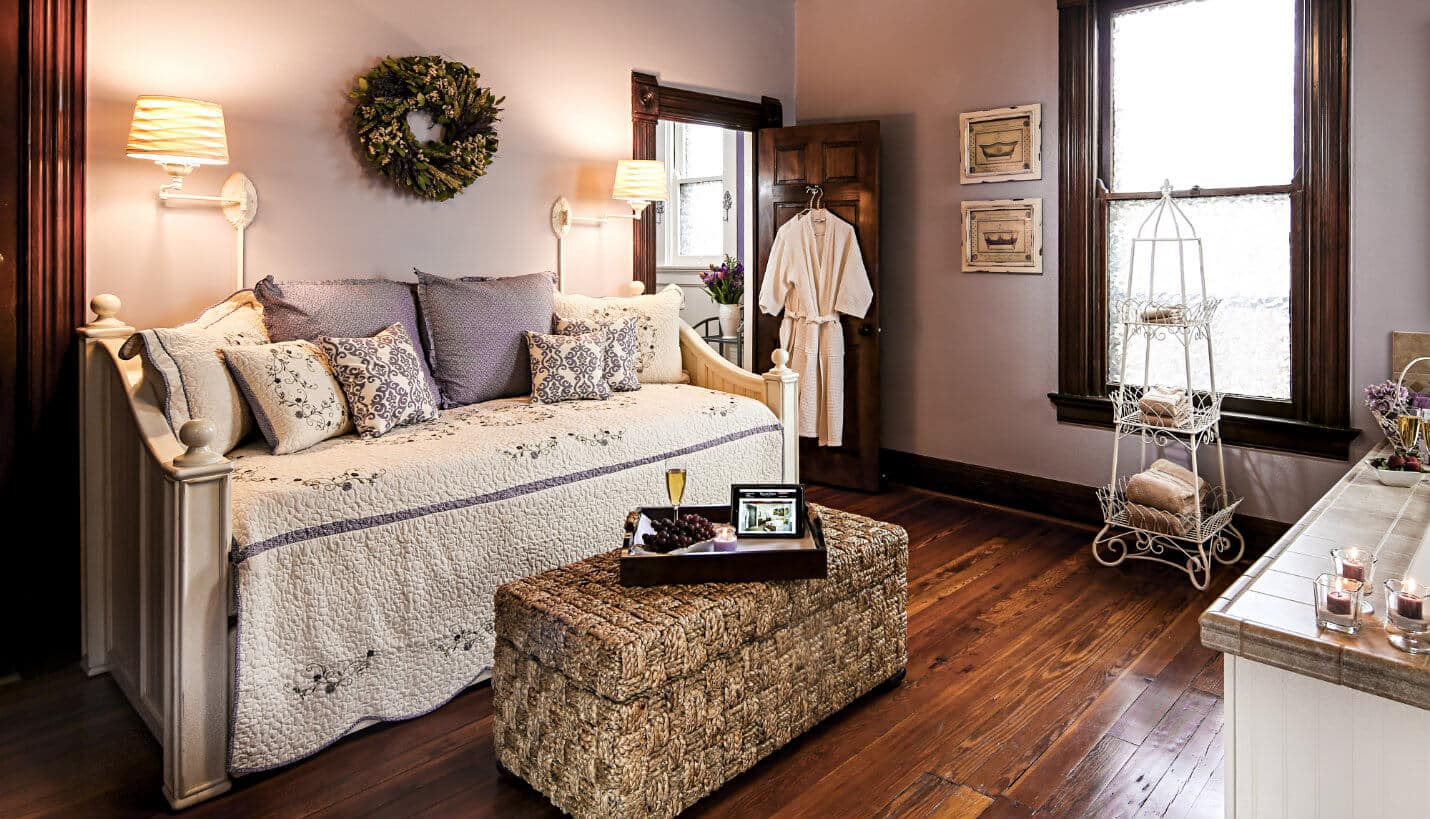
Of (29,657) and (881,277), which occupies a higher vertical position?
(881,277)

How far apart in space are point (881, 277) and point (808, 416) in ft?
2.70

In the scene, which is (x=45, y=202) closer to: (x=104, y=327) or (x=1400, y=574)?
(x=104, y=327)

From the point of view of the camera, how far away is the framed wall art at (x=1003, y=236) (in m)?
4.24

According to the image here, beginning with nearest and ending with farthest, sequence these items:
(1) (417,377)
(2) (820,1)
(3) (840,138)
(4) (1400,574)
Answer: (4) (1400,574), (1) (417,377), (3) (840,138), (2) (820,1)

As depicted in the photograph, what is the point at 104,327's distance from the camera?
2682 millimetres

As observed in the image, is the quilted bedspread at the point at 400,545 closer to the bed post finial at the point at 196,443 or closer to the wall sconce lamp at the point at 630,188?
the bed post finial at the point at 196,443

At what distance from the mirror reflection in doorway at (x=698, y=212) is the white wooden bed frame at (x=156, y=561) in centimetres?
441

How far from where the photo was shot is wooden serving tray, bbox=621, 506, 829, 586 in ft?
6.73

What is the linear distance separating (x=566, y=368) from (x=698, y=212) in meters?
4.18

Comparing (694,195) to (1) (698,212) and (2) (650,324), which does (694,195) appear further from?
(2) (650,324)

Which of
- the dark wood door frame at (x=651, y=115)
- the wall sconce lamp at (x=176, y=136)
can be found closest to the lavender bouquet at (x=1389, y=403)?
the dark wood door frame at (x=651, y=115)

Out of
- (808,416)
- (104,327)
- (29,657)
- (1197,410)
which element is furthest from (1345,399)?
(29,657)

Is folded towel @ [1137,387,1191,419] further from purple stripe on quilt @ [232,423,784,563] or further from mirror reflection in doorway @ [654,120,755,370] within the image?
mirror reflection in doorway @ [654,120,755,370]

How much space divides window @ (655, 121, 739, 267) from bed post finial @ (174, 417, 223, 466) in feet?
17.1
